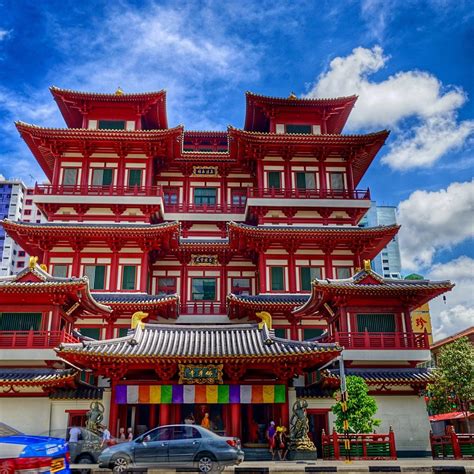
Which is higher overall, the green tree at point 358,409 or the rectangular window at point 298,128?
the rectangular window at point 298,128

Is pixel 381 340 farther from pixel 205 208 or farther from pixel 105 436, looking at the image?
pixel 205 208

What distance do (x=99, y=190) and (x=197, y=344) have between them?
18781mm

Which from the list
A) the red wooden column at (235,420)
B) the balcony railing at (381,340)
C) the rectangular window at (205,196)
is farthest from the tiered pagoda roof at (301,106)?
the red wooden column at (235,420)

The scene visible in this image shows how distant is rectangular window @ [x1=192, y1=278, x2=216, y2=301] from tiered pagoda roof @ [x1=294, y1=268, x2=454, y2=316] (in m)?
11.4

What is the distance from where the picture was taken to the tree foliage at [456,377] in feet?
131

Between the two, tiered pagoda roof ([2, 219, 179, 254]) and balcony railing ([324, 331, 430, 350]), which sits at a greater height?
tiered pagoda roof ([2, 219, 179, 254])

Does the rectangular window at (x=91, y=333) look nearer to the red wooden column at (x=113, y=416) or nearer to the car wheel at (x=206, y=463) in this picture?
the red wooden column at (x=113, y=416)

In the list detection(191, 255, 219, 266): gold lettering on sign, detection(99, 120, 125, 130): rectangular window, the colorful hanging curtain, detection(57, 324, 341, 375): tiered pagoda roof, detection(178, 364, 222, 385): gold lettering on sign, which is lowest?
the colorful hanging curtain

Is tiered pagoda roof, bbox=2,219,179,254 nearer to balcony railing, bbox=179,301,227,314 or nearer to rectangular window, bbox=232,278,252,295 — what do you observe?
balcony railing, bbox=179,301,227,314

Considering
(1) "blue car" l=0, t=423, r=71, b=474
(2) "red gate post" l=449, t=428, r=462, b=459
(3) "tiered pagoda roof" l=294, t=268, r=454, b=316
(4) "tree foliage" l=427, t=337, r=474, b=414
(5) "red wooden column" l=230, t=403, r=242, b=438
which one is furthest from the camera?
(4) "tree foliage" l=427, t=337, r=474, b=414

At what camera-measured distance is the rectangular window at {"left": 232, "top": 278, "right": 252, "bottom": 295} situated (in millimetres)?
39056

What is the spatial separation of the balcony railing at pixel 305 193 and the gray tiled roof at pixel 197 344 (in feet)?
48.9

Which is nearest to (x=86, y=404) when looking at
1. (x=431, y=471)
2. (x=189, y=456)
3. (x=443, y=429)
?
(x=189, y=456)

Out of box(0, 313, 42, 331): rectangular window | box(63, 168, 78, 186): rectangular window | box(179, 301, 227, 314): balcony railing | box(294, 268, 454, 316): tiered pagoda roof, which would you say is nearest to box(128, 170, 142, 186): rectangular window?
box(63, 168, 78, 186): rectangular window
